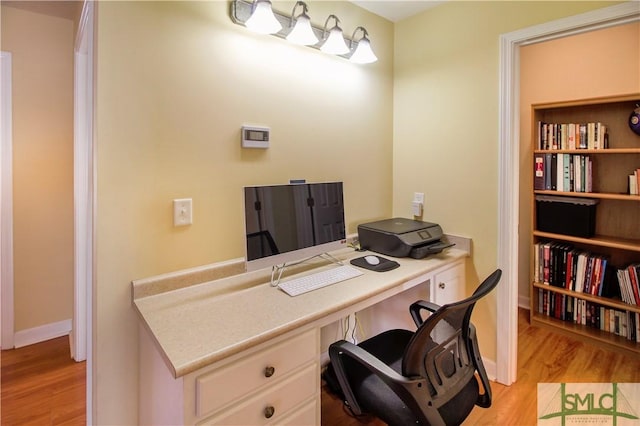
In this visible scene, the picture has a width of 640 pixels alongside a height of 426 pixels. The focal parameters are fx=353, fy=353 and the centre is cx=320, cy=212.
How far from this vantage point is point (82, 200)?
2264 millimetres

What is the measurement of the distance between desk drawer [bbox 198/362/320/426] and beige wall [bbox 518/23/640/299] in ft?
8.22

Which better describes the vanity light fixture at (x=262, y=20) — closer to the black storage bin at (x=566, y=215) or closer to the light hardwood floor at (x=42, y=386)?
the light hardwood floor at (x=42, y=386)

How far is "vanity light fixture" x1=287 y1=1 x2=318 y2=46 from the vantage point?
1.75 m

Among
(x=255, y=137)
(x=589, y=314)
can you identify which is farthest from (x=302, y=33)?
(x=589, y=314)

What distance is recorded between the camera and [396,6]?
2.28 m

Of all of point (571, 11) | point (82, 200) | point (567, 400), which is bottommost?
point (567, 400)

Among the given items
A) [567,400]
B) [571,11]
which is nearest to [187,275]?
[567,400]

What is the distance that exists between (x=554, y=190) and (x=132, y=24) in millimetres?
2906

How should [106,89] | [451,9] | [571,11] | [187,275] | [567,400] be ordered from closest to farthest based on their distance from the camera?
[106,89] < [187,275] < [571,11] < [567,400] < [451,9]

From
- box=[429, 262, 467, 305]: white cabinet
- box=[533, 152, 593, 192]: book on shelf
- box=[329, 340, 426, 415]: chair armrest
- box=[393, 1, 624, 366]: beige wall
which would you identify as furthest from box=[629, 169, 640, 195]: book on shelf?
box=[329, 340, 426, 415]: chair armrest

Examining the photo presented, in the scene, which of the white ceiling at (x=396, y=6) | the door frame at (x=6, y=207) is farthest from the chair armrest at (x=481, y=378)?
the door frame at (x=6, y=207)

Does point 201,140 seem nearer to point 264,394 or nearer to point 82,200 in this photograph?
point 264,394

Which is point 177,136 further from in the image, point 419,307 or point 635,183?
point 635,183

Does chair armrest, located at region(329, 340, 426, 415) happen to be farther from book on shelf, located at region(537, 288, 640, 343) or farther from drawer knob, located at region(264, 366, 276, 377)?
book on shelf, located at region(537, 288, 640, 343)
